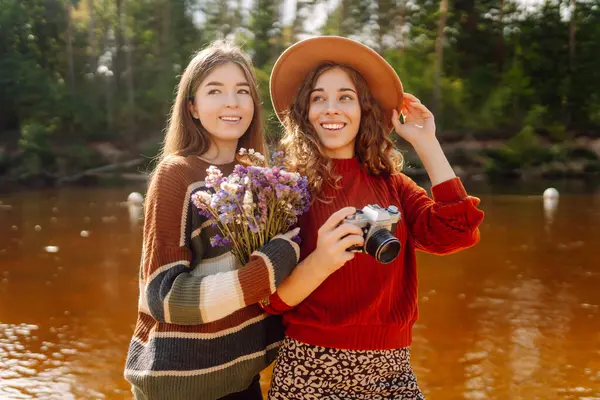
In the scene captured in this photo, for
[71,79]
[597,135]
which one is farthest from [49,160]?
[597,135]

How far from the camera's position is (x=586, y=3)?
2688 cm

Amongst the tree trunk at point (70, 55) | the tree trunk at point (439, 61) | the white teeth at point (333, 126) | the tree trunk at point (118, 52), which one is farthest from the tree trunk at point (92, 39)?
the white teeth at point (333, 126)

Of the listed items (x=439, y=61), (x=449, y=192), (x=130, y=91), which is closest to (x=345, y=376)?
(x=449, y=192)

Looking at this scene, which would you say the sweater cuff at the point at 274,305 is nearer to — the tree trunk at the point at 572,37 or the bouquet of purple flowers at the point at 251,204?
the bouquet of purple flowers at the point at 251,204

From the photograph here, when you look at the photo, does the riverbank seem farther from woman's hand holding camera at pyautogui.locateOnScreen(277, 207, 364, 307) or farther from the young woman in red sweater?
woman's hand holding camera at pyautogui.locateOnScreen(277, 207, 364, 307)

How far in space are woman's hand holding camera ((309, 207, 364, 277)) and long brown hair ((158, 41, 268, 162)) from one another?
1.82ft

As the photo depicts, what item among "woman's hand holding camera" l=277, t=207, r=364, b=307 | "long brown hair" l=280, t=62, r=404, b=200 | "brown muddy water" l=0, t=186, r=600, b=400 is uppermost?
"long brown hair" l=280, t=62, r=404, b=200

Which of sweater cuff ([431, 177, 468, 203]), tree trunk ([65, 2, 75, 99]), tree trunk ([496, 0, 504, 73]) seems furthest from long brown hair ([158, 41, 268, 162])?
tree trunk ([496, 0, 504, 73])

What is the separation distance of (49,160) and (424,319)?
827 inches

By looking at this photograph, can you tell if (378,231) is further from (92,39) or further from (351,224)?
(92,39)

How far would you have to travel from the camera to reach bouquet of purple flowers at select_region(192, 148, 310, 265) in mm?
1591

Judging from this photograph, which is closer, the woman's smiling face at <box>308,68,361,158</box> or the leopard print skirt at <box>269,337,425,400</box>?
the leopard print skirt at <box>269,337,425,400</box>

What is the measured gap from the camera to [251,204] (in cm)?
158

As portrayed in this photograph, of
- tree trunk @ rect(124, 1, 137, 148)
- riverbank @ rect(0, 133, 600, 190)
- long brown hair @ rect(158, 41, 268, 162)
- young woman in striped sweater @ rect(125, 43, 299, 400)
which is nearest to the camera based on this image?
young woman in striped sweater @ rect(125, 43, 299, 400)
